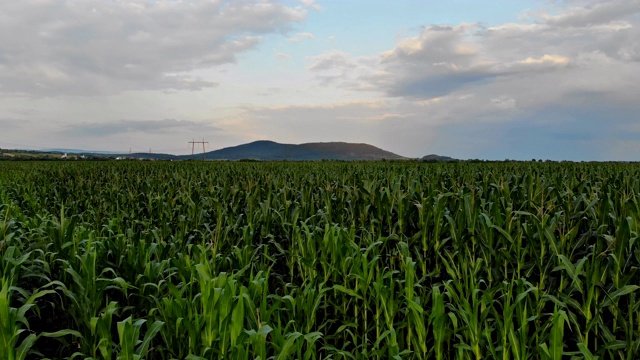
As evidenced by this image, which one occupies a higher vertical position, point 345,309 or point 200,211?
point 200,211

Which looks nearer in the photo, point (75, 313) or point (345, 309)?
point (75, 313)

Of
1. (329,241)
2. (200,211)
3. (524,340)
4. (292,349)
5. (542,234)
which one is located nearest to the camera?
(292,349)

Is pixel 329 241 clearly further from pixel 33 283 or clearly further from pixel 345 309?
pixel 33 283

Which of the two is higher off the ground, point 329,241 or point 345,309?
point 329,241

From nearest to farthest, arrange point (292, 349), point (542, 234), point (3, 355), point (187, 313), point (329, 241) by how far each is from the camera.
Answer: point (3, 355) → point (292, 349) → point (187, 313) → point (542, 234) → point (329, 241)

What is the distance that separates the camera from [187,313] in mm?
4137

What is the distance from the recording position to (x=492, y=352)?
394 cm

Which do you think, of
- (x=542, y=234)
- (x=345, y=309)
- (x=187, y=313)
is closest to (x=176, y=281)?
(x=187, y=313)

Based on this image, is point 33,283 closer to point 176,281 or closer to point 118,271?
point 118,271

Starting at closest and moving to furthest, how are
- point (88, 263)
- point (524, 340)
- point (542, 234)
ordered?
point (524, 340)
point (88, 263)
point (542, 234)

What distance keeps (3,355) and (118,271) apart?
214 centimetres

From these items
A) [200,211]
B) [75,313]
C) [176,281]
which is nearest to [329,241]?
[176,281]

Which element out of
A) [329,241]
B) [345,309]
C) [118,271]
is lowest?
[345,309]

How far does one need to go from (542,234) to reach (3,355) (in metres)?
5.13
